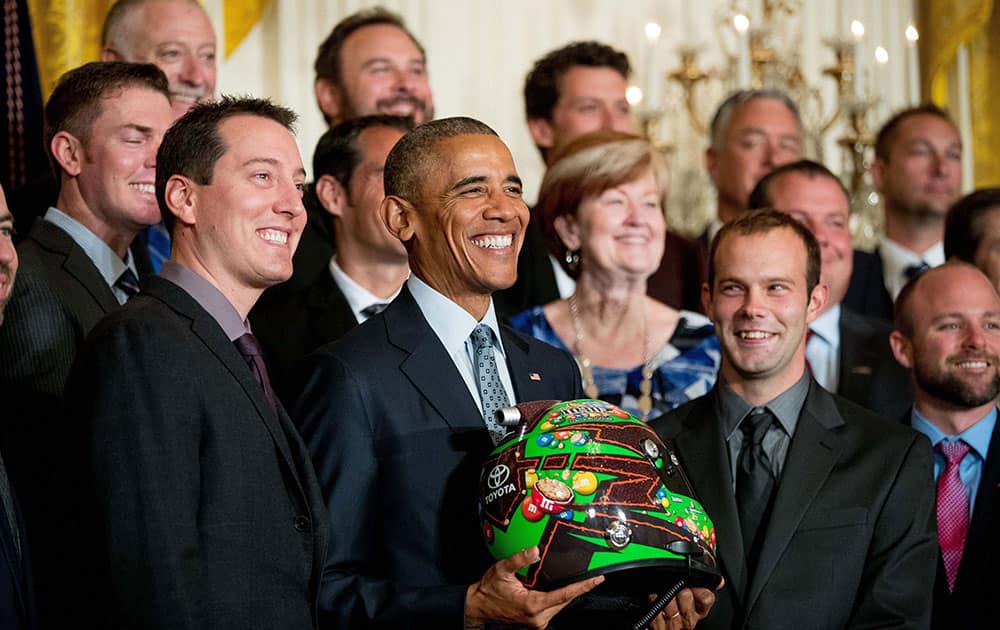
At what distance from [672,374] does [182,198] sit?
1829mm

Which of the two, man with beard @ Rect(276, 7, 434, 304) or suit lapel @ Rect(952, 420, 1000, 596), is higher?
man with beard @ Rect(276, 7, 434, 304)

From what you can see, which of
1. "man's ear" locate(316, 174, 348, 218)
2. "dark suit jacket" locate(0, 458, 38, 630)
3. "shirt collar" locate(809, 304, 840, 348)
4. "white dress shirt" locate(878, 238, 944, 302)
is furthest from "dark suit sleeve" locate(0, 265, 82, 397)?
"white dress shirt" locate(878, 238, 944, 302)

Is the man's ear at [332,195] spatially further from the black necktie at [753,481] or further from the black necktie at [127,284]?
the black necktie at [753,481]

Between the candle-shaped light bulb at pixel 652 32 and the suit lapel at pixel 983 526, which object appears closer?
the suit lapel at pixel 983 526

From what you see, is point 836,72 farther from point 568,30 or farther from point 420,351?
point 420,351

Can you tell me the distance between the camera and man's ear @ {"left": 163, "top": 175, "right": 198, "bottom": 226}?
→ 10.3 ft

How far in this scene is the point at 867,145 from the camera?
289 inches

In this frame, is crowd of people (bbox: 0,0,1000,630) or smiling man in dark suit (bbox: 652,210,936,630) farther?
smiling man in dark suit (bbox: 652,210,936,630)

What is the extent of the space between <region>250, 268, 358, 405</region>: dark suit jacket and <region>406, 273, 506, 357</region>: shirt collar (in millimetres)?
921

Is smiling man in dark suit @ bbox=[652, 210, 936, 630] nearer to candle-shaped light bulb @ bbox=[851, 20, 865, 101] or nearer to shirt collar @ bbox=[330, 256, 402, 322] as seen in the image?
shirt collar @ bbox=[330, 256, 402, 322]

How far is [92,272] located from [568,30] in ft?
14.7

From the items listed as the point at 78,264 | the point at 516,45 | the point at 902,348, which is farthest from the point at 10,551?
the point at 516,45

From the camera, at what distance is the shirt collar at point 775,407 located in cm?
371

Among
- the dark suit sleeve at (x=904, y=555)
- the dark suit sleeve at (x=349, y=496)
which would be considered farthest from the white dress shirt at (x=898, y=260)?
the dark suit sleeve at (x=349, y=496)
